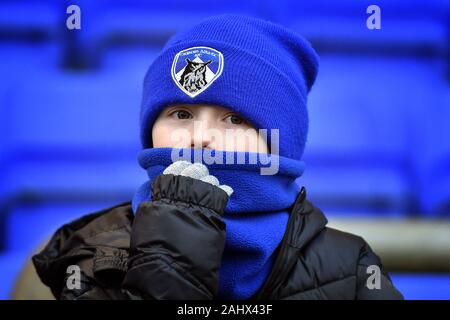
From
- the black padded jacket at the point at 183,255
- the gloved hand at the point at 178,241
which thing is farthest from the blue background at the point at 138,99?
the gloved hand at the point at 178,241

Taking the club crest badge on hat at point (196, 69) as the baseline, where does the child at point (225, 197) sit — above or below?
below

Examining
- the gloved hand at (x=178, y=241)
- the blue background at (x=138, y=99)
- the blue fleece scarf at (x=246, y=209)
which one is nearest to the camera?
the gloved hand at (x=178, y=241)

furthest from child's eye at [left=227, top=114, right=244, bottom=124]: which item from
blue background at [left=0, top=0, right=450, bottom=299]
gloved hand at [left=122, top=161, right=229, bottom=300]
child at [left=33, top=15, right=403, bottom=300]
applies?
blue background at [left=0, top=0, right=450, bottom=299]

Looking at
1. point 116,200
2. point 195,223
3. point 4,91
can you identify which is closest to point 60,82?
point 4,91

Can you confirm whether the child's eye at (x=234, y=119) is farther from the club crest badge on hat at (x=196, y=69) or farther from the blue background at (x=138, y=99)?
the blue background at (x=138, y=99)

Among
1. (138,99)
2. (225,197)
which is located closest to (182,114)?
(225,197)

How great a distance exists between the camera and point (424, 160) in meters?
1.42

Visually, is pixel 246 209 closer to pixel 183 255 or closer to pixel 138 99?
pixel 183 255

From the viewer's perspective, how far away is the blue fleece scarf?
2.31 feet

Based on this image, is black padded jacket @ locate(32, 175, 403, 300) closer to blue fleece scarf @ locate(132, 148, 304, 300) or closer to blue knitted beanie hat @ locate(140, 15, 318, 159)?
blue fleece scarf @ locate(132, 148, 304, 300)

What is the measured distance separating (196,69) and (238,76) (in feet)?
0.21

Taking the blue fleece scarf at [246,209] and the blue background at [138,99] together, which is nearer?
the blue fleece scarf at [246,209]

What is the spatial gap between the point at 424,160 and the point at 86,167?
93 centimetres

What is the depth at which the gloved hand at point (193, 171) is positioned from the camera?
0.68 m
